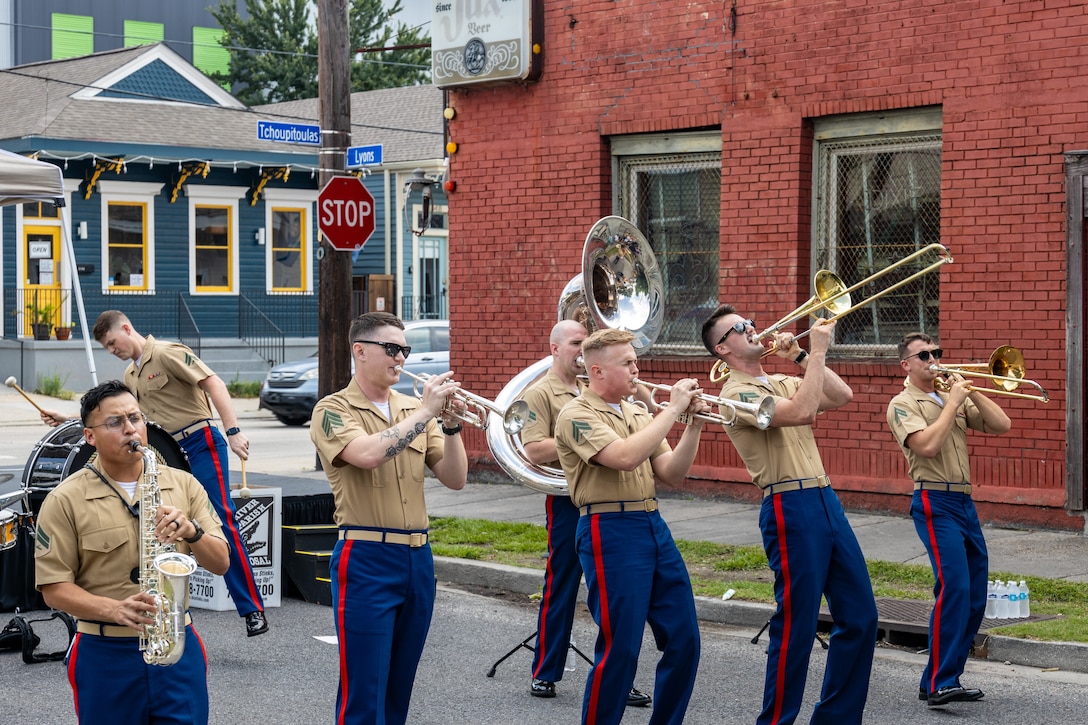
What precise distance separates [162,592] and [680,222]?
10.1 meters

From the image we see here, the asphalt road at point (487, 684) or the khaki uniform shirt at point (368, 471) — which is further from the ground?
the khaki uniform shirt at point (368, 471)

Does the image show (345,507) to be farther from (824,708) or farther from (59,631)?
(59,631)

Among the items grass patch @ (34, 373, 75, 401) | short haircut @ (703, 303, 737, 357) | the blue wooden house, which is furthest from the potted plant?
short haircut @ (703, 303, 737, 357)

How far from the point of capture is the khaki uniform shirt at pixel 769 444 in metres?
6.27

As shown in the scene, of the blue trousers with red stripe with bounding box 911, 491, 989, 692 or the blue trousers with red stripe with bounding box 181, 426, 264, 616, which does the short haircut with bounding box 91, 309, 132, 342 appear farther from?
the blue trousers with red stripe with bounding box 911, 491, 989, 692

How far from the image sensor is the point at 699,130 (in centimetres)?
1352

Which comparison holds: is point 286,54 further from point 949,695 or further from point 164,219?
point 949,695

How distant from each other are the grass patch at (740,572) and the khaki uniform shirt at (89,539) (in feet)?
16.4

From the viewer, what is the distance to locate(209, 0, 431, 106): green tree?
54281mm

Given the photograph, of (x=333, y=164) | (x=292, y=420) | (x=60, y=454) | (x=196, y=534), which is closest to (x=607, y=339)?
(x=196, y=534)

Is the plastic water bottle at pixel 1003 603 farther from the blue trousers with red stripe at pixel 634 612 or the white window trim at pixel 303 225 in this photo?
the white window trim at pixel 303 225

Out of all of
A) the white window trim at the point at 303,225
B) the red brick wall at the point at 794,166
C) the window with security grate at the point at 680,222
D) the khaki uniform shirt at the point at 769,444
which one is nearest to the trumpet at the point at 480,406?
the khaki uniform shirt at the point at 769,444

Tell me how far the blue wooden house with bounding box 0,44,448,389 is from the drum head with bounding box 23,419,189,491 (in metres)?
18.5

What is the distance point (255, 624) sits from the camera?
8.49 m
